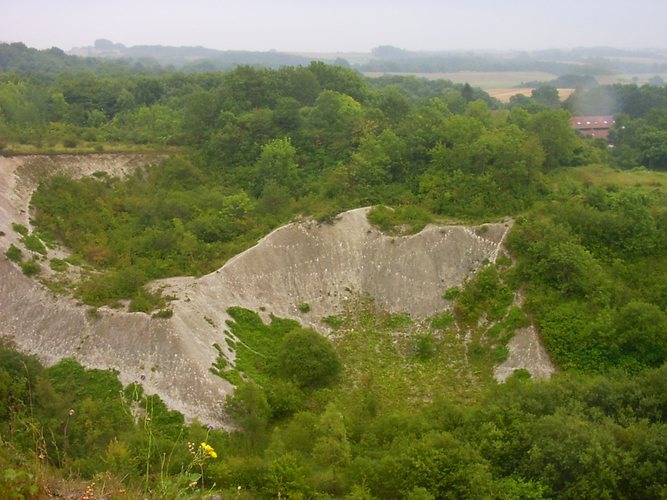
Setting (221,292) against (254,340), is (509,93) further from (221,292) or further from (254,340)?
(254,340)

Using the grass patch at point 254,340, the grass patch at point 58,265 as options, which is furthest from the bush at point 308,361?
the grass patch at point 58,265

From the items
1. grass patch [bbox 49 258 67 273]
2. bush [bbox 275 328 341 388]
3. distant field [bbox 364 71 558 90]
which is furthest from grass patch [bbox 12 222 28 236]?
distant field [bbox 364 71 558 90]

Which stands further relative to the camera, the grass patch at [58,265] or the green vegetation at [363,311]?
the grass patch at [58,265]

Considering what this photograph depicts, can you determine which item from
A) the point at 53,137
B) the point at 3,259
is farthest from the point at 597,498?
the point at 53,137

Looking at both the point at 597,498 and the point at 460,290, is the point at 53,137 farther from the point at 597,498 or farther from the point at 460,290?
the point at 597,498

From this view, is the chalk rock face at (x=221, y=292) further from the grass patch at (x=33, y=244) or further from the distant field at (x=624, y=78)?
the distant field at (x=624, y=78)
